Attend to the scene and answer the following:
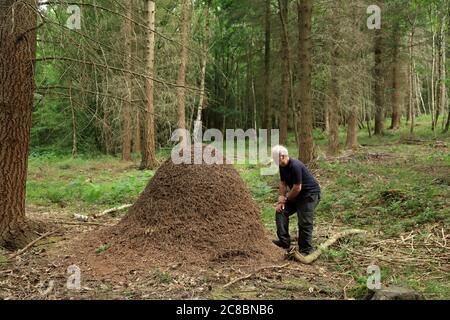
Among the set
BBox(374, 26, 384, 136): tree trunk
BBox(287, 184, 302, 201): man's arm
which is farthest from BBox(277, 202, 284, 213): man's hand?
BBox(374, 26, 384, 136): tree trunk

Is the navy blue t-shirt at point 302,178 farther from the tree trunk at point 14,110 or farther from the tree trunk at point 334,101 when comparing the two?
the tree trunk at point 334,101

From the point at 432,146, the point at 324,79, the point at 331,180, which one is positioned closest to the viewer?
the point at 331,180

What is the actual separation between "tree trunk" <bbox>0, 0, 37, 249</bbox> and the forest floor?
54 centimetres

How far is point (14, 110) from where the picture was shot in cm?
678

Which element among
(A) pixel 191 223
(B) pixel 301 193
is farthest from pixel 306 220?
(A) pixel 191 223

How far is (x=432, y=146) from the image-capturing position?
18.8m

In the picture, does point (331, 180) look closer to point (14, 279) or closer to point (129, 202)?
point (129, 202)

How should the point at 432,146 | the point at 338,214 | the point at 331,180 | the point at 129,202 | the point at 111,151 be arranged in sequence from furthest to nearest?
the point at 111,151 < the point at 432,146 < the point at 331,180 < the point at 129,202 < the point at 338,214

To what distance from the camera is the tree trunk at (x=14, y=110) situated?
22.0 feet

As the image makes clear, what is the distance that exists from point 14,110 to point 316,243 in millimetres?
5013

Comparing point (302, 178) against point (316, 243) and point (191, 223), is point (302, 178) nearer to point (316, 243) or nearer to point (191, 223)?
point (316, 243)

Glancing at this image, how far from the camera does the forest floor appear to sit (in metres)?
5.36
